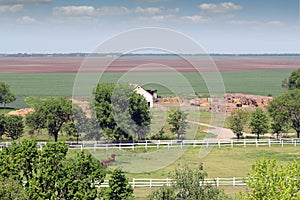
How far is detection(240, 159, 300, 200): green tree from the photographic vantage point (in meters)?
24.6

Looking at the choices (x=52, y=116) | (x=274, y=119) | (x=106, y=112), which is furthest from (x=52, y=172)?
(x=274, y=119)

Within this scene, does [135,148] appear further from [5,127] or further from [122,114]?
[5,127]

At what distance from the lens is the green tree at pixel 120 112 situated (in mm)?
57688

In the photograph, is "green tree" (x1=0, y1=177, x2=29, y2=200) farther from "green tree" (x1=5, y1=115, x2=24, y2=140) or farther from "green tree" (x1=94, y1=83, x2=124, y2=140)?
"green tree" (x1=5, y1=115, x2=24, y2=140)

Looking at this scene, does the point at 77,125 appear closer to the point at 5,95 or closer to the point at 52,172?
the point at 52,172

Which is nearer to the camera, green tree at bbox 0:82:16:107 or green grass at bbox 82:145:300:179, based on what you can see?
green grass at bbox 82:145:300:179

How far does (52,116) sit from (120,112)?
7501 mm

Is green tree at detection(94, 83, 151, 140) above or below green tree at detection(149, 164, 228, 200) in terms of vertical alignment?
above

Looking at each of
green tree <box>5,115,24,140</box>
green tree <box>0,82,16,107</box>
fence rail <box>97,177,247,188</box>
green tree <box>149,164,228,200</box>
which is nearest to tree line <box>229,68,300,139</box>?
fence rail <box>97,177,247,188</box>

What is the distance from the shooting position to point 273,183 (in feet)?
82.9

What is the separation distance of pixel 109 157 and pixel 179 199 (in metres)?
23.9

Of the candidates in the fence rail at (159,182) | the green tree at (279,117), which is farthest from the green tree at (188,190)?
the green tree at (279,117)

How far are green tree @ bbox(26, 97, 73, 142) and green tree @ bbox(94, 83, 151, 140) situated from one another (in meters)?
3.82

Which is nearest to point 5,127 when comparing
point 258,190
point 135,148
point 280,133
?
point 135,148
